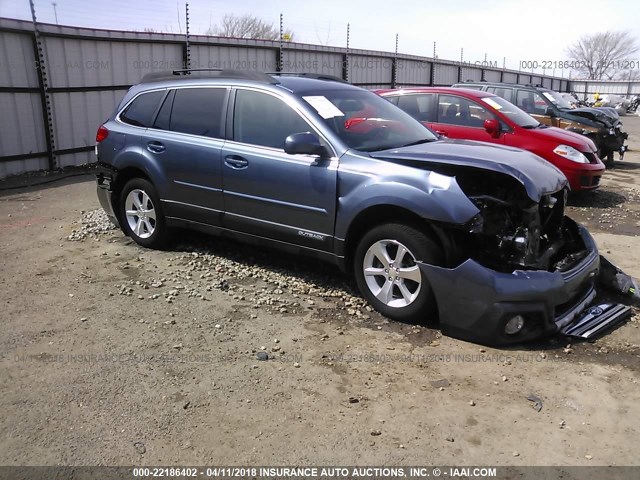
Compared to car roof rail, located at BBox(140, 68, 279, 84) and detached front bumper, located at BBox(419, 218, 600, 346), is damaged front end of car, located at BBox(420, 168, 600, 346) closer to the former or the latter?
detached front bumper, located at BBox(419, 218, 600, 346)

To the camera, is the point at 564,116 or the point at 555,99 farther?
the point at 555,99

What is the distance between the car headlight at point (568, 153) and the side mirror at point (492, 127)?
0.92 m

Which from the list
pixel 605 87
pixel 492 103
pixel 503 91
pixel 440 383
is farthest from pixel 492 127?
pixel 605 87

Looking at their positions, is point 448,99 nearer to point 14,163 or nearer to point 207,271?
point 207,271

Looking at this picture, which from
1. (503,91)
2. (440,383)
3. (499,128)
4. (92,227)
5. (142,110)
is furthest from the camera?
(503,91)

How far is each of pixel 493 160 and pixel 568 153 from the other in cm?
487

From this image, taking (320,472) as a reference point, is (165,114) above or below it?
above

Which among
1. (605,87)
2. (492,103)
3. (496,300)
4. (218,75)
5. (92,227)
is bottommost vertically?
(92,227)

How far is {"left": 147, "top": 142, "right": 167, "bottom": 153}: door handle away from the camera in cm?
547

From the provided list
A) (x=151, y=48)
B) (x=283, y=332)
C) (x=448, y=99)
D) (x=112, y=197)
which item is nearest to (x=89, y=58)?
(x=151, y=48)

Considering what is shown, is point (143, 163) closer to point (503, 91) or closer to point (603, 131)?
point (503, 91)

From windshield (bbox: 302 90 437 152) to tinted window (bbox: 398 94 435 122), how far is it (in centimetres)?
348

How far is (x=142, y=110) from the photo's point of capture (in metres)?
5.84

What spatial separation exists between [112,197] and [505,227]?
422 cm
